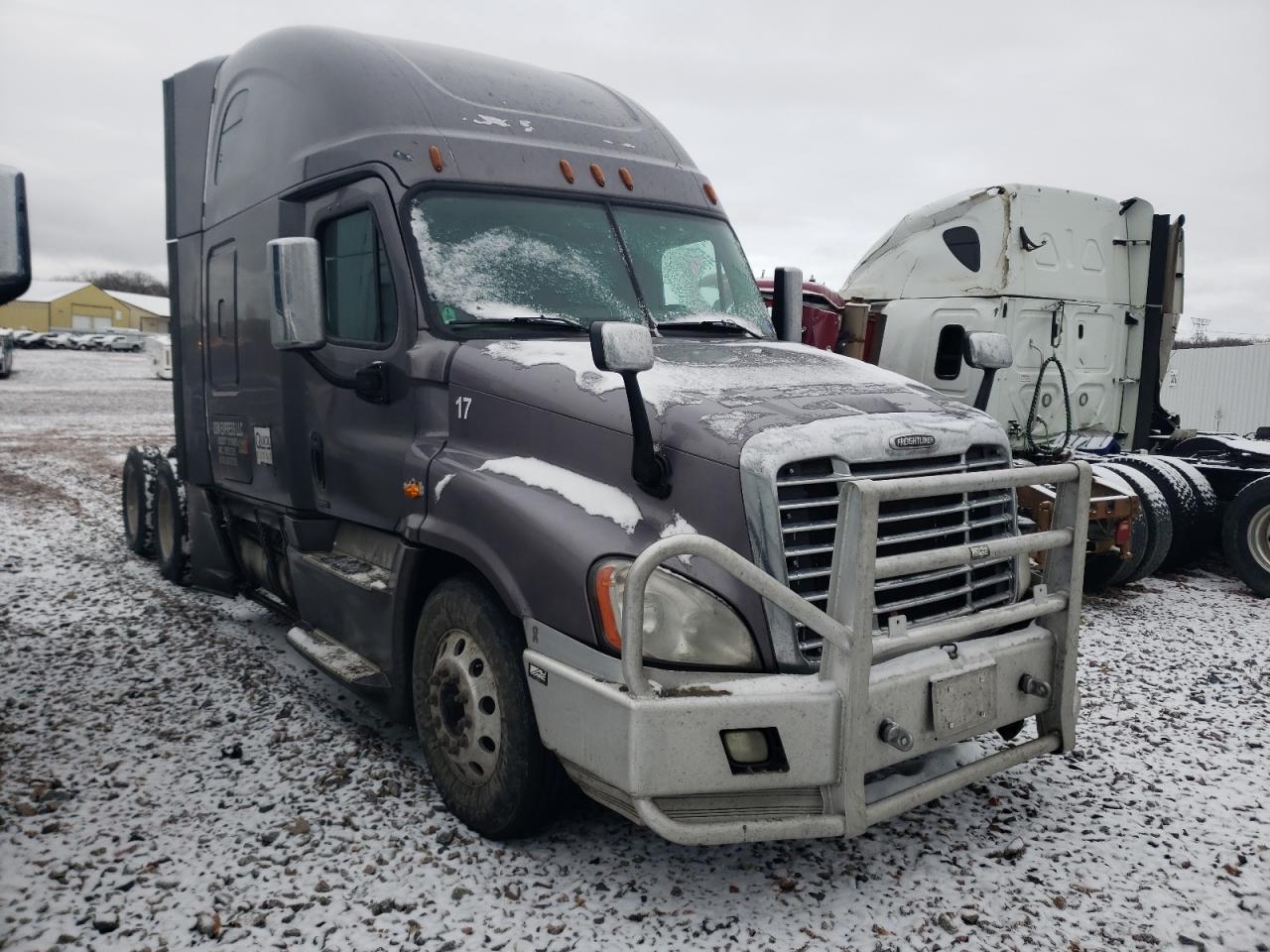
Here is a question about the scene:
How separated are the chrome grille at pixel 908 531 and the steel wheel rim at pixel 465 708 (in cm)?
121

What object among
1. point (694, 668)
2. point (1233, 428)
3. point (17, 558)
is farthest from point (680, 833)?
point (1233, 428)

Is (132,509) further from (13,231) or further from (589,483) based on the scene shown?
(589,483)

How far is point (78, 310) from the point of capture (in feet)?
267

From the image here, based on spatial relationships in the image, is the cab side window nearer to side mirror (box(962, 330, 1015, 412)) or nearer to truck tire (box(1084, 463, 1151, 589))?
side mirror (box(962, 330, 1015, 412))

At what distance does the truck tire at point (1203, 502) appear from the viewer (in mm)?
8320

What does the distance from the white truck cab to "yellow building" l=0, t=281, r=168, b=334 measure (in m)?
77.1

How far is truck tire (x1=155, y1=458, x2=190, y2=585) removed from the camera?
7.39 metres

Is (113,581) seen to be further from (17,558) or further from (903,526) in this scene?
(903,526)

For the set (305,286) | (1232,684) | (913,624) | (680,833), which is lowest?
(1232,684)

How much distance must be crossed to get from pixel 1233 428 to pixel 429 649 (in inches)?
878

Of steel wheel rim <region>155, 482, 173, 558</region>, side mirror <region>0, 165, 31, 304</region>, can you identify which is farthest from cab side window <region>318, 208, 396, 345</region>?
steel wheel rim <region>155, 482, 173, 558</region>

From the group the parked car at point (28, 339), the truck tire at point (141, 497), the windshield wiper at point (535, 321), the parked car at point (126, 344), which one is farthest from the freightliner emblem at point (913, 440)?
the parked car at point (126, 344)

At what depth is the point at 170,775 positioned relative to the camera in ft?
13.9

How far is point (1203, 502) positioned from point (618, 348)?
7.21m
